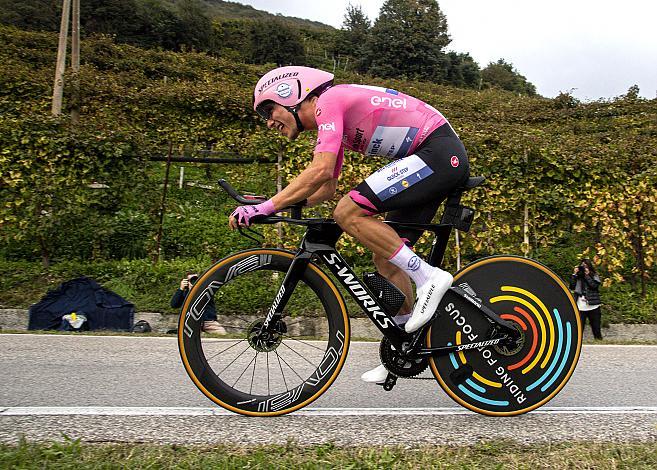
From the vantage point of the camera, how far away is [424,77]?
5528 centimetres

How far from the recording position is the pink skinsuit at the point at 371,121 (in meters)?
3.33

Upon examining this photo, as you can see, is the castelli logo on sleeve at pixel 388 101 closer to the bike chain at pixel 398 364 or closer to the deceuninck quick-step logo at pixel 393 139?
the deceuninck quick-step logo at pixel 393 139

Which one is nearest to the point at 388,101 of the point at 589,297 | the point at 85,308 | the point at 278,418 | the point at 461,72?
the point at 278,418

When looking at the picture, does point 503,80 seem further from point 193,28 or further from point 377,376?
point 377,376

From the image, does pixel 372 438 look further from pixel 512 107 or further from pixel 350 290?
pixel 512 107

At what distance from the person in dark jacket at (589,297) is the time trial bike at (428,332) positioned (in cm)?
596

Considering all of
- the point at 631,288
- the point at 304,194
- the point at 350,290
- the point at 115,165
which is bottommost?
the point at 631,288

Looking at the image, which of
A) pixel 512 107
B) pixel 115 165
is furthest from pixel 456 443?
pixel 512 107

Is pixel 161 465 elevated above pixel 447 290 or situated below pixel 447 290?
below

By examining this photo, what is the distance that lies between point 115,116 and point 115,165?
281cm

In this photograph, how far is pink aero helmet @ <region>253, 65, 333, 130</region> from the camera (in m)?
3.46

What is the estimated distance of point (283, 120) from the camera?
11.6ft

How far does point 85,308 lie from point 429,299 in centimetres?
589

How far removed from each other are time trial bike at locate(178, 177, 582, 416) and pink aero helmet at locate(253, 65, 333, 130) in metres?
0.61
